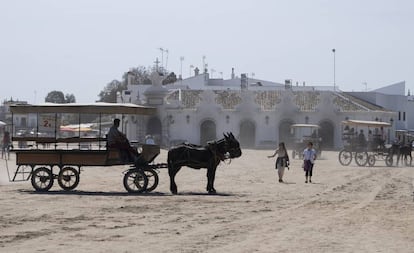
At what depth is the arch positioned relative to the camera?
6900 centimetres

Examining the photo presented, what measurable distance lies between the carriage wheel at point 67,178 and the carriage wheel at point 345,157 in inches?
842

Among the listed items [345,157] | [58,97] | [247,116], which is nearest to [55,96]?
[58,97]

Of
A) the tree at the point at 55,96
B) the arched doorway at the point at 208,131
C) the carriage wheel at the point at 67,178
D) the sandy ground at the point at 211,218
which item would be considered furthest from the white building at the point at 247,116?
the tree at the point at 55,96

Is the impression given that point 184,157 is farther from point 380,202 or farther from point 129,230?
point 129,230

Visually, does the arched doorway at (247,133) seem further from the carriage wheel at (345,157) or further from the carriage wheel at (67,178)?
the carriage wheel at (67,178)

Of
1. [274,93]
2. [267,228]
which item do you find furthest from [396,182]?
[274,93]

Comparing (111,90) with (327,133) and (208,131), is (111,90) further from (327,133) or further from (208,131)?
(327,133)

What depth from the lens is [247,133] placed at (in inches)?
2783

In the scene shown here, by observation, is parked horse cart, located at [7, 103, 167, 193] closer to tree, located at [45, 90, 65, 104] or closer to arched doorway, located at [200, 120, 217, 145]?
arched doorway, located at [200, 120, 217, 145]

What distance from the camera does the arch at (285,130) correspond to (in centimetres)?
6900

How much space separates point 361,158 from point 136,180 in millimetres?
21146

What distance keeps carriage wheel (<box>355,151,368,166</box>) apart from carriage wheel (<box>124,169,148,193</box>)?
67.7ft

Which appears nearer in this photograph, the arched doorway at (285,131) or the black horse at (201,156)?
the black horse at (201,156)

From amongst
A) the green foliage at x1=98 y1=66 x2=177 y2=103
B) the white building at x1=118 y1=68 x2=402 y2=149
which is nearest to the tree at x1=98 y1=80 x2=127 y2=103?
the green foliage at x1=98 y1=66 x2=177 y2=103
